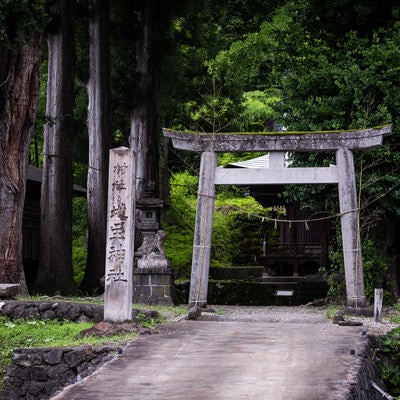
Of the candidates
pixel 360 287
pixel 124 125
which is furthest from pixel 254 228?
pixel 360 287

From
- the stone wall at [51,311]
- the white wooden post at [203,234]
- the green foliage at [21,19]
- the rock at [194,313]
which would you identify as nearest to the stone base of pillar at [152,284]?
the white wooden post at [203,234]

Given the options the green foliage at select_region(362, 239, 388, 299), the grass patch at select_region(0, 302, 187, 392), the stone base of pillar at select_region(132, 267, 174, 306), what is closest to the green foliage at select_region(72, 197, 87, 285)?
the stone base of pillar at select_region(132, 267, 174, 306)

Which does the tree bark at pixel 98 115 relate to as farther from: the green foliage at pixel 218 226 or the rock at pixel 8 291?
the rock at pixel 8 291

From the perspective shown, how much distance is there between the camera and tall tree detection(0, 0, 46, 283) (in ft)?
62.2

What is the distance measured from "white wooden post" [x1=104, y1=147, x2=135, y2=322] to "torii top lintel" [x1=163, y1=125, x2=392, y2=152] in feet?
14.0

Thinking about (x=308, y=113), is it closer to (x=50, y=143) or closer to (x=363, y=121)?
(x=363, y=121)

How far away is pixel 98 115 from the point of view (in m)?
25.1

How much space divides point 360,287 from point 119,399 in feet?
33.3

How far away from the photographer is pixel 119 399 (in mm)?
8859

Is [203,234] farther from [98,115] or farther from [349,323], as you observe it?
[98,115]

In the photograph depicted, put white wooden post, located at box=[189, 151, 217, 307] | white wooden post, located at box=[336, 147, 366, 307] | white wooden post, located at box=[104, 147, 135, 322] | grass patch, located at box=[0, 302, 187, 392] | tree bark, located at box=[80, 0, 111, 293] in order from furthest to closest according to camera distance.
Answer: tree bark, located at box=[80, 0, 111, 293]
white wooden post, located at box=[189, 151, 217, 307]
white wooden post, located at box=[336, 147, 366, 307]
white wooden post, located at box=[104, 147, 135, 322]
grass patch, located at box=[0, 302, 187, 392]

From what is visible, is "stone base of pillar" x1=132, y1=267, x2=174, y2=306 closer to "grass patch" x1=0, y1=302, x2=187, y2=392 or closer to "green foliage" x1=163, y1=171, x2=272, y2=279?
"grass patch" x1=0, y1=302, x2=187, y2=392

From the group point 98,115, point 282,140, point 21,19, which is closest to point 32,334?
point 282,140

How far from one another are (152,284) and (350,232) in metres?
5.49
